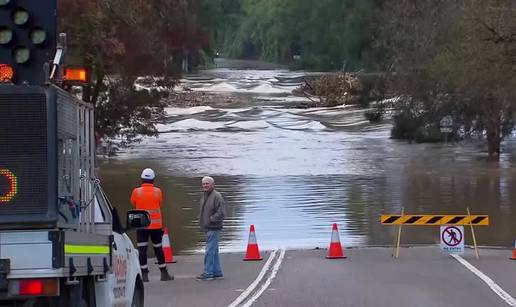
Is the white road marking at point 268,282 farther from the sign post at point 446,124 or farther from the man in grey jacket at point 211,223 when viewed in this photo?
the sign post at point 446,124

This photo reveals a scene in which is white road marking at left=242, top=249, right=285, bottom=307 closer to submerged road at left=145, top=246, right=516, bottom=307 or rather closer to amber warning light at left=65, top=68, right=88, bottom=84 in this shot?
submerged road at left=145, top=246, right=516, bottom=307

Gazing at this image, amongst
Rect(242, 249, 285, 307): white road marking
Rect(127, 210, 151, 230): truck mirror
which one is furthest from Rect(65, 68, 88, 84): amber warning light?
Rect(242, 249, 285, 307): white road marking

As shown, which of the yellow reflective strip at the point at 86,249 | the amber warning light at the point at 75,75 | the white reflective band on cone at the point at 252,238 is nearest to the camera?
the yellow reflective strip at the point at 86,249

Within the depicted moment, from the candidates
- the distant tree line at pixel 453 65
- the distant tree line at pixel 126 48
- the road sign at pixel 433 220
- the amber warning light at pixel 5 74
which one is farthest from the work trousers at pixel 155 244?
the distant tree line at pixel 453 65

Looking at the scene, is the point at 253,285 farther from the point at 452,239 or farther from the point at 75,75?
the point at 75,75

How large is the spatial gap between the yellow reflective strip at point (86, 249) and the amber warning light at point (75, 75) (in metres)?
1.20

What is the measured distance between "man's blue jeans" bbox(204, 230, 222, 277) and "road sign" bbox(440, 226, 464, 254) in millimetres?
4507

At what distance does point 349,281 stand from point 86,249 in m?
8.59

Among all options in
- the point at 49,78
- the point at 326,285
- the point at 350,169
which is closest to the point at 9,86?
the point at 49,78

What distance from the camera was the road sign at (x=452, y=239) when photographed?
18.3 meters

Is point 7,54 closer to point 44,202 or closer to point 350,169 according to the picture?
point 44,202

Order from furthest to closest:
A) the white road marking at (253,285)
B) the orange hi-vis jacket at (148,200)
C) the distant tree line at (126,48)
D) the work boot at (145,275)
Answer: the distant tree line at (126,48) → the work boot at (145,275) → the orange hi-vis jacket at (148,200) → the white road marking at (253,285)

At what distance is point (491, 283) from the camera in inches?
586

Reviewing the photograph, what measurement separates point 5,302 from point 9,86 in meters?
1.40
